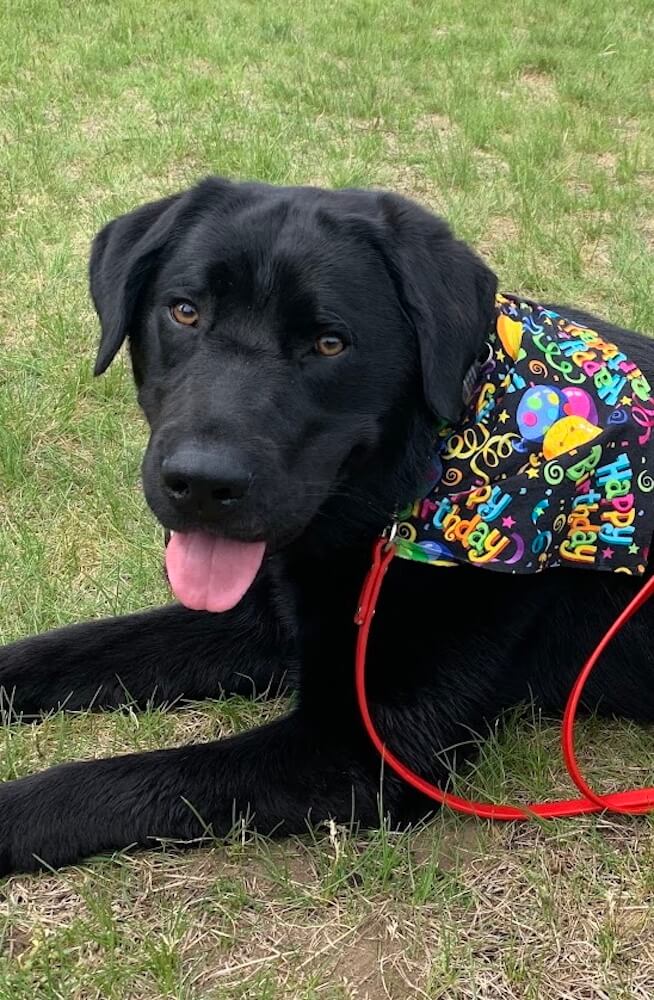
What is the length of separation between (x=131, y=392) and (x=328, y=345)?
161 centimetres

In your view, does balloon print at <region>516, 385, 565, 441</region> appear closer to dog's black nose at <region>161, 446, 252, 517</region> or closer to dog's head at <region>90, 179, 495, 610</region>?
dog's head at <region>90, 179, 495, 610</region>

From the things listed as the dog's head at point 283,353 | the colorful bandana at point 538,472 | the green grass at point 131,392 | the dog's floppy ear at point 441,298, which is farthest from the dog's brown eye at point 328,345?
the green grass at point 131,392

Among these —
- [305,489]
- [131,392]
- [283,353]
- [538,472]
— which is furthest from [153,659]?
[131,392]

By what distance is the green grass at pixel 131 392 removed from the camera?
1603mm

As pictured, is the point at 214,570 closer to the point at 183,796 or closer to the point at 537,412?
the point at 183,796

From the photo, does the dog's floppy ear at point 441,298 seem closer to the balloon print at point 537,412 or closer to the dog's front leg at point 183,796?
the balloon print at point 537,412

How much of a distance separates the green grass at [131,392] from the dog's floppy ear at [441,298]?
30.5 inches

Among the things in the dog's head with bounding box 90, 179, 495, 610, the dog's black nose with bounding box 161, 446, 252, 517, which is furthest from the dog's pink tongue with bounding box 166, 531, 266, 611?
the dog's black nose with bounding box 161, 446, 252, 517

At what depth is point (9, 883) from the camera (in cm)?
169

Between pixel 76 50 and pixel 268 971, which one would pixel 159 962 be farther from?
pixel 76 50

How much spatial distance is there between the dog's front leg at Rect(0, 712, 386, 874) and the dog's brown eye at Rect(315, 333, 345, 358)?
678mm

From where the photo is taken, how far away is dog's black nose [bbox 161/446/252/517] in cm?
148

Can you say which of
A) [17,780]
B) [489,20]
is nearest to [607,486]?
[17,780]

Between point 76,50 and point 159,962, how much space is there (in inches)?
242
